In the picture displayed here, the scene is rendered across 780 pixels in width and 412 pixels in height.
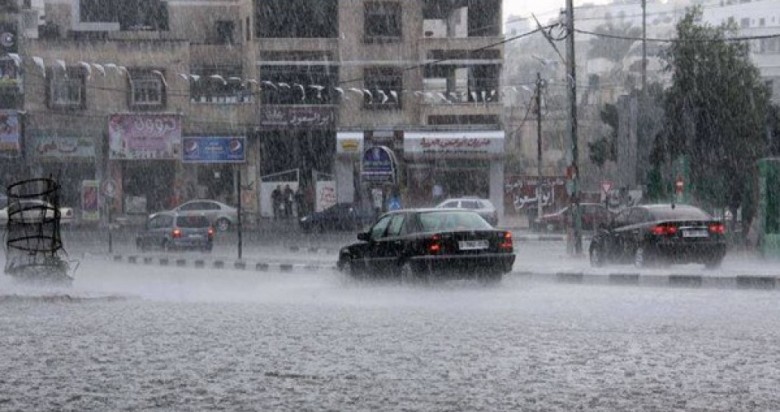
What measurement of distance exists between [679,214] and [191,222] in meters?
20.0

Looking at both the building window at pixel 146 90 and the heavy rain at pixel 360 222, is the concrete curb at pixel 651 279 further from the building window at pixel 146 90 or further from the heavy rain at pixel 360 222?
the building window at pixel 146 90

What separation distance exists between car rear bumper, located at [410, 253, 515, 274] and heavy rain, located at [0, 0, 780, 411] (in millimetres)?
39

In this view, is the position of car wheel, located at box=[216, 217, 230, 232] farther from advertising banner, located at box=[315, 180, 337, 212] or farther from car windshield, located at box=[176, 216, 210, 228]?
car windshield, located at box=[176, 216, 210, 228]

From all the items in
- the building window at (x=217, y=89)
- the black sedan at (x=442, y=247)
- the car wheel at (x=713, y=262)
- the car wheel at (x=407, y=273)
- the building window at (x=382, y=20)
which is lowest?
the car wheel at (x=713, y=262)

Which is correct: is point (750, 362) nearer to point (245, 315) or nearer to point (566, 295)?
point (245, 315)

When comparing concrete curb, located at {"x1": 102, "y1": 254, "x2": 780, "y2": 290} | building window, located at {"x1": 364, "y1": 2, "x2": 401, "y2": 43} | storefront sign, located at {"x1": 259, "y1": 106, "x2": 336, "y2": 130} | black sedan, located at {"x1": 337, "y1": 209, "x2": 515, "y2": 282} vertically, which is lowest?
concrete curb, located at {"x1": 102, "y1": 254, "x2": 780, "y2": 290}

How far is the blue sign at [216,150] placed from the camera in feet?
180

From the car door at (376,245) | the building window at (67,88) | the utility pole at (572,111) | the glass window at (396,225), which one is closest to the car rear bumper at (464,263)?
the glass window at (396,225)

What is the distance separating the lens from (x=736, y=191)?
136 feet

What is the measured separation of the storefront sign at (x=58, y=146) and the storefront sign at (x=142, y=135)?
114cm

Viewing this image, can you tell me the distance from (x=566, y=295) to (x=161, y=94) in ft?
127

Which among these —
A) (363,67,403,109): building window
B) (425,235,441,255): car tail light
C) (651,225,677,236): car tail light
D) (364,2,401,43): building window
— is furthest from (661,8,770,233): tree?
(425,235,441,255): car tail light

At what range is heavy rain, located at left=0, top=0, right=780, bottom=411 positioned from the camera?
9.92 metres

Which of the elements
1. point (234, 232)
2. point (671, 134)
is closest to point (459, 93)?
point (234, 232)
